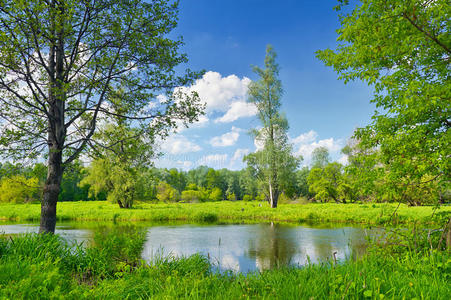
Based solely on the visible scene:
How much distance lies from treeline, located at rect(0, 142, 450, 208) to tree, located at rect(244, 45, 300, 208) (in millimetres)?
1821

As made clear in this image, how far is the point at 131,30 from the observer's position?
8477 mm

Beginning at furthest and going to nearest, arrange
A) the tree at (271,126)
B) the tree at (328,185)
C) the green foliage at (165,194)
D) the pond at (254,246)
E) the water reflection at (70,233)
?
1. the green foliage at (165,194)
2. the tree at (328,185)
3. the tree at (271,126)
4. the water reflection at (70,233)
5. the pond at (254,246)

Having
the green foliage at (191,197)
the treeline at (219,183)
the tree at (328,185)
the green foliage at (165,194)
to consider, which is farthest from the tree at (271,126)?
the green foliage at (191,197)

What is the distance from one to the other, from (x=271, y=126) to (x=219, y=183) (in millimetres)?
57145

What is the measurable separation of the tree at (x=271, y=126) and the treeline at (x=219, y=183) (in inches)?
71.7

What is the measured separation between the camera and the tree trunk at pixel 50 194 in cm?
796

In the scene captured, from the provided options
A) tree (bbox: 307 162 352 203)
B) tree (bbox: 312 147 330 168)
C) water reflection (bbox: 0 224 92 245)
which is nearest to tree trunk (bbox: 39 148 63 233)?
water reflection (bbox: 0 224 92 245)

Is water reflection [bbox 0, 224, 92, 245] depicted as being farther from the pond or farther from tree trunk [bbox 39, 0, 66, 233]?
tree trunk [bbox 39, 0, 66, 233]

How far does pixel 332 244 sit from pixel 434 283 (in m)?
9.76

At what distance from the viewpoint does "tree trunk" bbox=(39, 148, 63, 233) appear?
7.96m

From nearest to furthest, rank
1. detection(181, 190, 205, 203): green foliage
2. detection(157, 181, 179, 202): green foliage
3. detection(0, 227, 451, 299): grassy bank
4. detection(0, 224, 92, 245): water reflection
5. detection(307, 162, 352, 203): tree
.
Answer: detection(0, 227, 451, 299): grassy bank, detection(0, 224, 92, 245): water reflection, detection(307, 162, 352, 203): tree, detection(157, 181, 179, 202): green foliage, detection(181, 190, 205, 203): green foliage

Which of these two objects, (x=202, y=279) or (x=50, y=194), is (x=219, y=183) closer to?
(x=50, y=194)

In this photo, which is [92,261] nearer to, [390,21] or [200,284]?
[200,284]

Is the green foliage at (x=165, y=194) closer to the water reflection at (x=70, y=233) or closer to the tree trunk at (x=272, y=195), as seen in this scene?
the tree trunk at (x=272, y=195)
